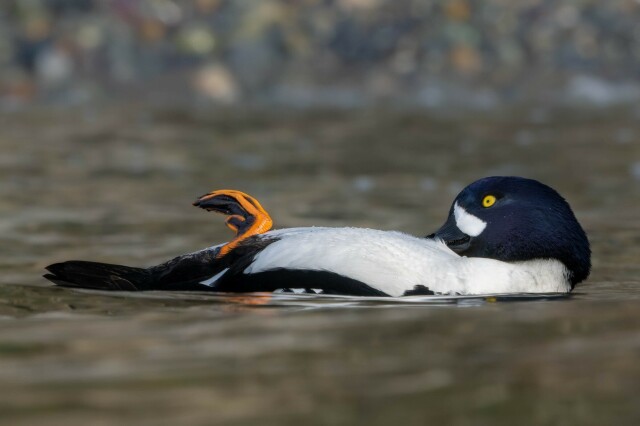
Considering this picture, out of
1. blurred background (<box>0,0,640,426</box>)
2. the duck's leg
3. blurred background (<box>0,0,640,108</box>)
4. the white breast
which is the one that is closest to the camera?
blurred background (<box>0,0,640,426</box>)

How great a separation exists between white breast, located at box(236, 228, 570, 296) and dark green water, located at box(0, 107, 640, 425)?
13 centimetres

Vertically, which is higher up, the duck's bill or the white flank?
the duck's bill

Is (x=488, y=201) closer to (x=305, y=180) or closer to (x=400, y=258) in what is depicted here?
(x=400, y=258)

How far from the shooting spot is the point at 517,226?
4.95 m

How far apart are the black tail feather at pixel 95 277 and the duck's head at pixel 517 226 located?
117 cm

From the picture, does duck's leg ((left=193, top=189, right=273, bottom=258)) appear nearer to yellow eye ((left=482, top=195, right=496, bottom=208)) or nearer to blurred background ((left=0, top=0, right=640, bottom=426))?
blurred background ((left=0, top=0, right=640, bottom=426))

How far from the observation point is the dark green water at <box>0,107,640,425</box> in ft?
9.86

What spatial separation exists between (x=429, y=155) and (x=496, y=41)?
544 cm

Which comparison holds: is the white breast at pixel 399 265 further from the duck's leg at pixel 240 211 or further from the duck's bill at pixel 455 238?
the duck's leg at pixel 240 211

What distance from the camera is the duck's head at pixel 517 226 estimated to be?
16.1ft

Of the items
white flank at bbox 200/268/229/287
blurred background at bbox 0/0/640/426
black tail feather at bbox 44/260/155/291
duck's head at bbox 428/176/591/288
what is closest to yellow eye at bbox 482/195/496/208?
duck's head at bbox 428/176/591/288

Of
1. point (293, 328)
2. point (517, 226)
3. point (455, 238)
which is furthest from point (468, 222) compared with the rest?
point (293, 328)

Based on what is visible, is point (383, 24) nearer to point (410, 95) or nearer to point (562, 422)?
point (410, 95)

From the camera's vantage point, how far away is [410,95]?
584 inches
